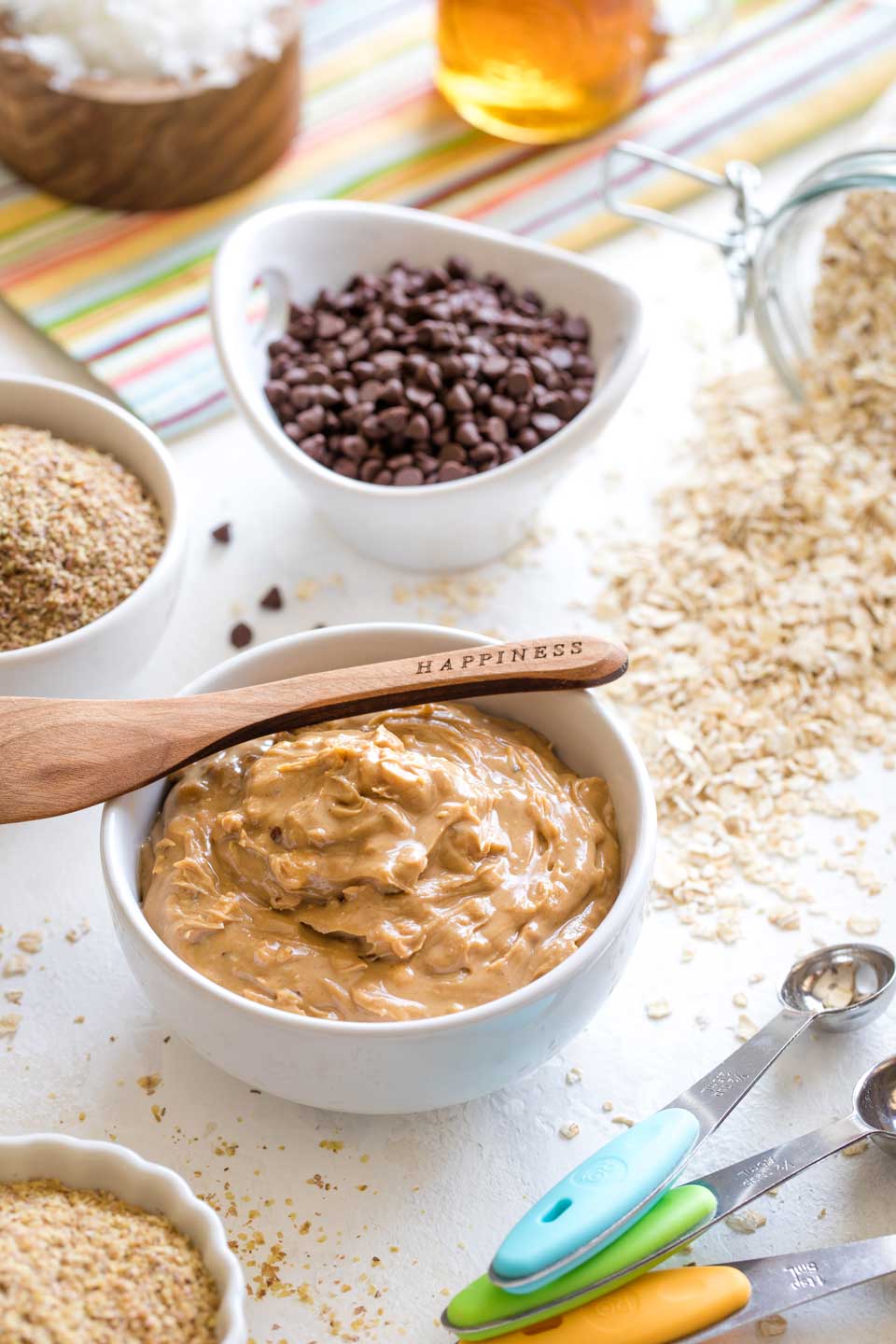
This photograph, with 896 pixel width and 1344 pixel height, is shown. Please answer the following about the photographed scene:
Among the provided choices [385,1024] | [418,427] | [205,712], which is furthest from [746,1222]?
[418,427]

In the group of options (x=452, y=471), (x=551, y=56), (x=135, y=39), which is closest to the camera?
(x=452, y=471)

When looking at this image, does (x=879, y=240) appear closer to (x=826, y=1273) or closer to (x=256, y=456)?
(x=256, y=456)

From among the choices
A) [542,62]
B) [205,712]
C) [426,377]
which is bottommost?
[205,712]

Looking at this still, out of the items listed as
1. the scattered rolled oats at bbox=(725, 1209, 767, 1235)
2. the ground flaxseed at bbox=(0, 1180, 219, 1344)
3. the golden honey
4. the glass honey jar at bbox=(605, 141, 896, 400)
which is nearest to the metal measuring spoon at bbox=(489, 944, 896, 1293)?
the scattered rolled oats at bbox=(725, 1209, 767, 1235)

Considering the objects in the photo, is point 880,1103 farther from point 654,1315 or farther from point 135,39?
point 135,39

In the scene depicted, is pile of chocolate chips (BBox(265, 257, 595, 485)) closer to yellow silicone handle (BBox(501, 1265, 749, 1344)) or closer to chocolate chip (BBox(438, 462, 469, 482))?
chocolate chip (BBox(438, 462, 469, 482))
